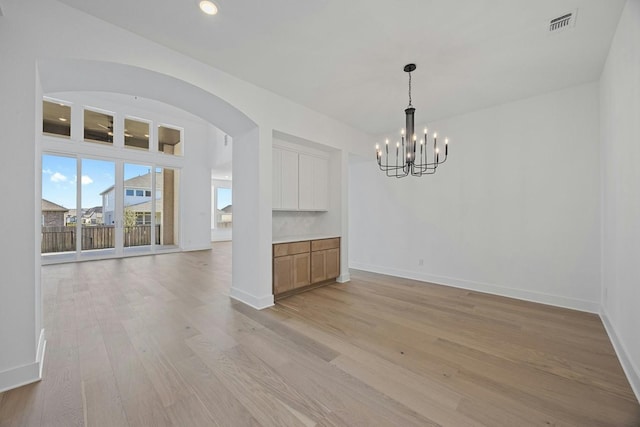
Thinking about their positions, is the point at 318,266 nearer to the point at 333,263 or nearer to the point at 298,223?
the point at 333,263

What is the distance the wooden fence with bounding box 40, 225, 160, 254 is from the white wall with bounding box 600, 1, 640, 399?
9662 mm

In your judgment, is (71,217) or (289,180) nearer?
(289,180)

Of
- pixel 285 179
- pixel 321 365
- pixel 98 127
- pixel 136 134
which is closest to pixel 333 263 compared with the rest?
pixel 285 179

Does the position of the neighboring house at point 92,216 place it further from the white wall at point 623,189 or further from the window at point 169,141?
the white wall at point 623,189

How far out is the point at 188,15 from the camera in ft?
7.13

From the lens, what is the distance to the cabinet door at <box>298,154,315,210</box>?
4.33m

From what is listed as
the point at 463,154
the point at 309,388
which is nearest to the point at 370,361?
the point at 309,388

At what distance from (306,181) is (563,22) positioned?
3.49m

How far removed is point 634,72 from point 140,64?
167 inches

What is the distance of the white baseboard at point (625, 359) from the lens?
5.90 ft

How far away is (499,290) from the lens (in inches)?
154

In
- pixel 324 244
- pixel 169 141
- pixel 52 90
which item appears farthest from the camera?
pixel 169 141

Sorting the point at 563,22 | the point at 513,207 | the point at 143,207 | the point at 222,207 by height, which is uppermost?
the point at 563,22

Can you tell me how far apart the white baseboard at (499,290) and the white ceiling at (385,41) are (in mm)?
2934
